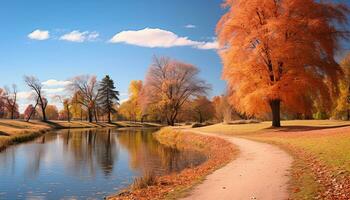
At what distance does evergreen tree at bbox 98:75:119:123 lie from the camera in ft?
329

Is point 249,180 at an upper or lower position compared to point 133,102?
lower

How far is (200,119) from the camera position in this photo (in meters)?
91.8

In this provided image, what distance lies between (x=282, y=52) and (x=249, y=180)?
65.1 feet

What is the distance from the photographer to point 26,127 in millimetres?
59219

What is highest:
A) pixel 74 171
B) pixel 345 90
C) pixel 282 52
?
pixel 282 52

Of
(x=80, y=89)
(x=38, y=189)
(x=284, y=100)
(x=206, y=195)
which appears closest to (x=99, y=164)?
(x=38, y=189)

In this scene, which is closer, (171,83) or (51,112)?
(171,83)

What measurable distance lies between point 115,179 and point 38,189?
3.72 m

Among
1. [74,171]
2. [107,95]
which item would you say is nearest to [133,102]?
[107,95]

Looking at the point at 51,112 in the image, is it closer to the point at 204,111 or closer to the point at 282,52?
the point at 204,111

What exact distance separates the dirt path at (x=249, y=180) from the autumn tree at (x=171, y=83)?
47693 millimetres

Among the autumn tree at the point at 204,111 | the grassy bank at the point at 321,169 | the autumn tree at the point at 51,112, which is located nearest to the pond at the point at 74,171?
the grassy bank at the point at 321,169

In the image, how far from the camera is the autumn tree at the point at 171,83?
66500 mm

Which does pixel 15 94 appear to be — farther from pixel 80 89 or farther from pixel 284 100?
pixel 284 100
